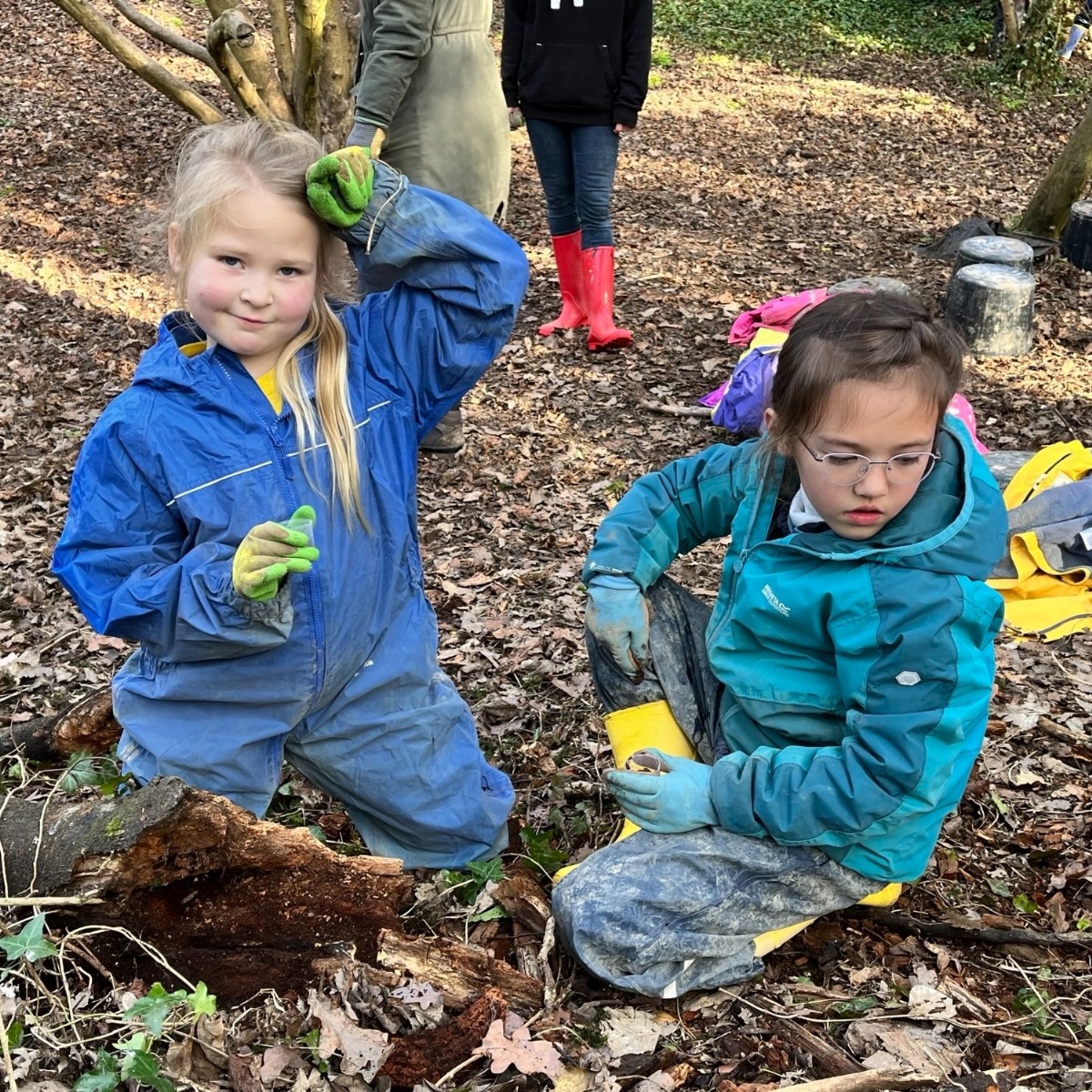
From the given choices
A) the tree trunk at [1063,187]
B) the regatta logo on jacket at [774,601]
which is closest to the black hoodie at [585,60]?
the tree trunk at [1063,187]

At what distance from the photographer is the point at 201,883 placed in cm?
243

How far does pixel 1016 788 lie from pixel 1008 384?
3728 millimetres

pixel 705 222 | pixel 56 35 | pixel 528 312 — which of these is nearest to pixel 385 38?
pixel 528 312

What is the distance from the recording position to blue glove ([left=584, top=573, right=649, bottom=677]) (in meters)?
2.83

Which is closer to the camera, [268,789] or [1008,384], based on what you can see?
[268,789]

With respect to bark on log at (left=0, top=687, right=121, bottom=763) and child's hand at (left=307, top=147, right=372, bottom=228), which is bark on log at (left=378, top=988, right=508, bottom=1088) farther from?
child's hand at (left=307, top=147, right=372, bottom=228)

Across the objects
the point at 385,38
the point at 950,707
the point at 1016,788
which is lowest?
the point at 1016,788

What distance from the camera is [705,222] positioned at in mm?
9289

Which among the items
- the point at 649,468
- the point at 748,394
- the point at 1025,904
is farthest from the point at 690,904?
the point at 748,394

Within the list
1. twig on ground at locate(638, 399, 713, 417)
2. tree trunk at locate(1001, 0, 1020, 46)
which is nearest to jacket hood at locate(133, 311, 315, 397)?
twig on ground at locate(638, 399, 713, 417)

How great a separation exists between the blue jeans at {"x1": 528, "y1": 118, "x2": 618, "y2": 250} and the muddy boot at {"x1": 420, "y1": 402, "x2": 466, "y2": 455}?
5.32 feet

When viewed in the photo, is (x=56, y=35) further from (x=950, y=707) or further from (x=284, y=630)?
(x=950, y=707)

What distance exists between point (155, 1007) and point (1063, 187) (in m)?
8.16

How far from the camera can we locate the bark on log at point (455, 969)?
246cm
